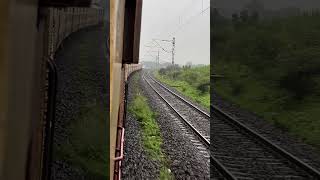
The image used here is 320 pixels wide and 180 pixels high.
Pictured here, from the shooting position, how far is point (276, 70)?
54.2 ft

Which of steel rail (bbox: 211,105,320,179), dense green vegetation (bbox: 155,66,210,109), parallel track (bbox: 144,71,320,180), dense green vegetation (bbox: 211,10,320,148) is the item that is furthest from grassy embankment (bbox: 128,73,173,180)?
dense green vegetation (bbox: 155,66,210,109)

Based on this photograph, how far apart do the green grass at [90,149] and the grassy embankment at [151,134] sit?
261 cm

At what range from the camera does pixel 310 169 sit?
18.9 feet

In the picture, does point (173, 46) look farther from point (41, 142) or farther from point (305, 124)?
point (41, 142)

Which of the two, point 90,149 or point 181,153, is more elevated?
point 90,149

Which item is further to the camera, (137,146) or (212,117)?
(212,117)

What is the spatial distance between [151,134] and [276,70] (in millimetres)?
9183

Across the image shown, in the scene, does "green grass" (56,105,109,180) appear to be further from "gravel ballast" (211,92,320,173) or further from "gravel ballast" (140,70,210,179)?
"gravel ballast" (211,92,320,173)

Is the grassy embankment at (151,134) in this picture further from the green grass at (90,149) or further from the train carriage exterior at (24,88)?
the train carriage exterior at (24,88)

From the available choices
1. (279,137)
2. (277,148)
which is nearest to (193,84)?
(279,137)

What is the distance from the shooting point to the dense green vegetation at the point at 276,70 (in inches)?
455

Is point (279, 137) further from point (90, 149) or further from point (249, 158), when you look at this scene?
point (90, 149)

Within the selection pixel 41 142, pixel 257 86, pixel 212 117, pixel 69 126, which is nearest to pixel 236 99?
pixel 257 86

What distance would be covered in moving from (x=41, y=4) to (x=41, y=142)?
0.46 meters
